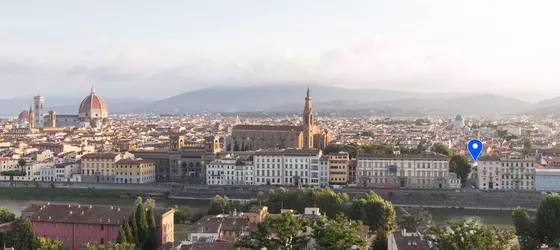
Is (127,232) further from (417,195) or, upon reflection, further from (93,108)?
(93,108)

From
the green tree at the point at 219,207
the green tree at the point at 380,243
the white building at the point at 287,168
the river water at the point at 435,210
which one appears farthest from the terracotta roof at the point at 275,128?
the green tree at the point at 380,243

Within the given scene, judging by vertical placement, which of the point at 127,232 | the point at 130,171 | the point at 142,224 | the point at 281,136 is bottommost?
the point at 130,171

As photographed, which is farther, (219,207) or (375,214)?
(219,207)

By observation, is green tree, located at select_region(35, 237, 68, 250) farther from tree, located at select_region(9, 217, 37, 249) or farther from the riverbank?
the riverbank

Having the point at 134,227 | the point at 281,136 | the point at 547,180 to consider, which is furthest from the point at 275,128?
the point at 134,227

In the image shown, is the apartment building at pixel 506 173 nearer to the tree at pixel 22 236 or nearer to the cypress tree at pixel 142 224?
the cypress tree at pixel 142 224

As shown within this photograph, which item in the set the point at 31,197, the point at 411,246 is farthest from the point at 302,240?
the point at 31,197
